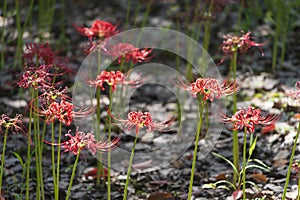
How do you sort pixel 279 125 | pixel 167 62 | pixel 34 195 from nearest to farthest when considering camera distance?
pixel 34 195
pixel 279 125
pixel 167 62

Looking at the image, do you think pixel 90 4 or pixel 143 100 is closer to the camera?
pixel 143 100

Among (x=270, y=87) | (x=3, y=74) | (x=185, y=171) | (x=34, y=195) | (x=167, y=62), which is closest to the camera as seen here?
(x=34, y=195)

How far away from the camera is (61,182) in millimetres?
2750

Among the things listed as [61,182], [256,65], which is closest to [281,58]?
[256,65]

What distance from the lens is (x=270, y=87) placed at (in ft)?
11.9

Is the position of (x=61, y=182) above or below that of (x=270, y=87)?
below

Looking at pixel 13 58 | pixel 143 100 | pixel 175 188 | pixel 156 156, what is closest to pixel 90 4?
pixel 13 58

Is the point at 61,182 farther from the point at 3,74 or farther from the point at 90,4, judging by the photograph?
the point at 90,4

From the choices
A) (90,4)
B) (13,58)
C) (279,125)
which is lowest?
(279,125)

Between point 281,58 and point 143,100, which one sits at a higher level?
point 281,58

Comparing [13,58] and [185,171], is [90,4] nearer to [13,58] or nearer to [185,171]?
[13,58]

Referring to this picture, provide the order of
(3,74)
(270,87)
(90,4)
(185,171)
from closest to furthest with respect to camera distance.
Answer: (185,171)
(270,87)
(3,74)
(90,4)

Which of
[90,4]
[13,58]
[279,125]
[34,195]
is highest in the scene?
[90,4]

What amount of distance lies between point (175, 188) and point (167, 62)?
1.65 m
